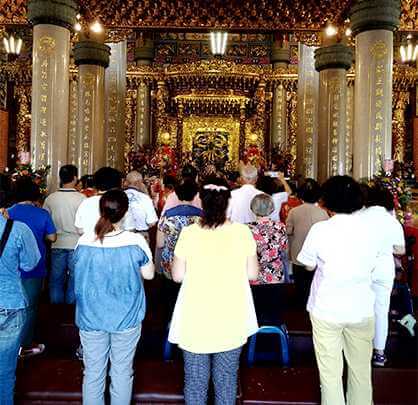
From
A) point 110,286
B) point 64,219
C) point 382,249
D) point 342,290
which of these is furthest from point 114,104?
point 342,290

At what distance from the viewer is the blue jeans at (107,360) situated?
297 cm

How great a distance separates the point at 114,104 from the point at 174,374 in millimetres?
9821

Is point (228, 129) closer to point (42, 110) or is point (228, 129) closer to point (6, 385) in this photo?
point (42, 110)

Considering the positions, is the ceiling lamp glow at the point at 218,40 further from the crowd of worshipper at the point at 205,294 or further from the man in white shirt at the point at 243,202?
the crowd of worshipper at the point at 205,294

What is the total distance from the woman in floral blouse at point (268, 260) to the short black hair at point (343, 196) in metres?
0.75

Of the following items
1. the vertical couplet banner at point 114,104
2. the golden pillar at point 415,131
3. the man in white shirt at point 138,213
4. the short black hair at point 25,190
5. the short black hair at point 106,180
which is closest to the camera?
the short black hair at point 25,190

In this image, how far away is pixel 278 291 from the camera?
3785mm

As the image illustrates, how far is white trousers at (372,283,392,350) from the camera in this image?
3.76 metres

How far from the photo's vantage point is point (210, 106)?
18.0m

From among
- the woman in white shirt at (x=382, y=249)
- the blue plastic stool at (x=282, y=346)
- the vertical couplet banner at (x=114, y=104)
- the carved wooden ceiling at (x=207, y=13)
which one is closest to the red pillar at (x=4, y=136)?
the vertical couplet banner at (x=114, y=104)

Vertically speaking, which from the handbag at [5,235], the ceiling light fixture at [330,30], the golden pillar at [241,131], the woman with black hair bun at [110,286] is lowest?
the woman with black hair bun at [110,286]

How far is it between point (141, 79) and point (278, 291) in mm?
15240

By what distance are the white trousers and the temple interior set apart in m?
0.27

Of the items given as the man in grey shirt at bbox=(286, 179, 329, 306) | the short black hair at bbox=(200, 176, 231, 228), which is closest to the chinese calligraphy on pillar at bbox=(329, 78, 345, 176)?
the man in grey shirt at bbox=(286, 179, 329, 306)
